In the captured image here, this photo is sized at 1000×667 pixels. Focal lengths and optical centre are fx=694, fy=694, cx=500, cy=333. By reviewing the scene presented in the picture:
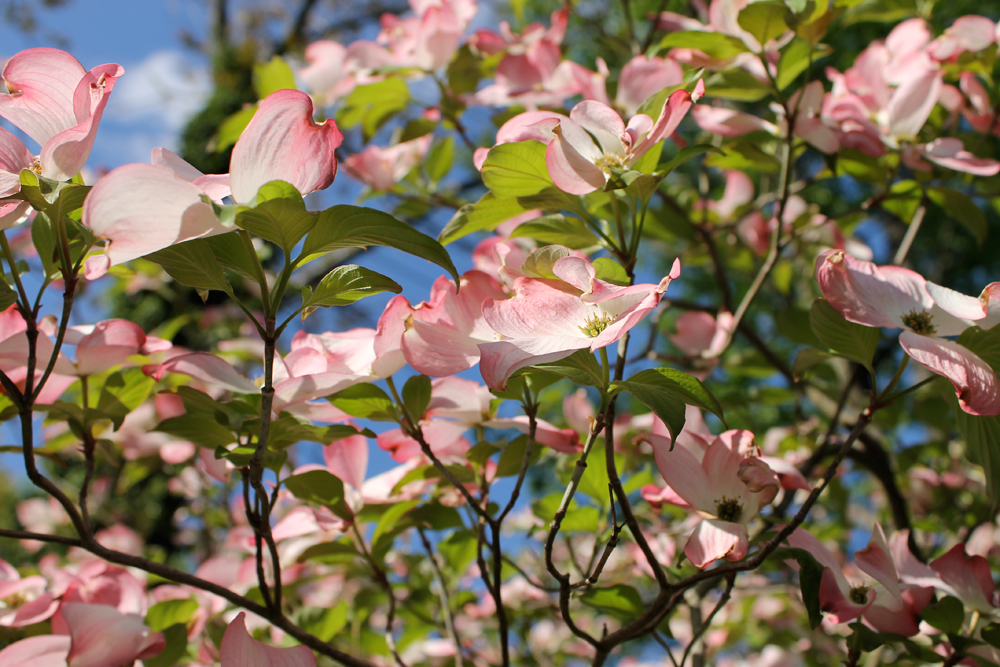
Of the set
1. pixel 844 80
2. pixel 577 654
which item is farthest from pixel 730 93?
pixel 577 654

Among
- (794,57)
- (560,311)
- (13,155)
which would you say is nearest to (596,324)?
(560,311)

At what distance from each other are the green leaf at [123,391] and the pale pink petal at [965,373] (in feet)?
1.91

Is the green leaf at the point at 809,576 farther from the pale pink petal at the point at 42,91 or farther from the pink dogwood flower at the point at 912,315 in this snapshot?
the pale pink petal at the point at 42,91

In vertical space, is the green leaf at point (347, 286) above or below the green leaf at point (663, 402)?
above

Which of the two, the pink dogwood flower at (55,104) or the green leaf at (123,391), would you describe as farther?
the green leaf at (123,391)

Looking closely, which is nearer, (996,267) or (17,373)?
(17,373)

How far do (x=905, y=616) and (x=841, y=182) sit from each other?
4.56m

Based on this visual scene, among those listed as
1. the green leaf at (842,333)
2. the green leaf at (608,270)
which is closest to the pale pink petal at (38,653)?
Answer: the green leaf at (608,270)

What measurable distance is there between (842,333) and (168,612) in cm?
69

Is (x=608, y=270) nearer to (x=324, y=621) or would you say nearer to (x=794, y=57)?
(x=794, y=57)

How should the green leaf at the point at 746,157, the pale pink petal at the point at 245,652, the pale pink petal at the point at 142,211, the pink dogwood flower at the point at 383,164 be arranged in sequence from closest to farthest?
1. the pale pink petal at the point at 142,211
2. the pale pink petal at the point at 245,652
3. the green leaf at the point at 746,157
4. the pink dogwood flower at the point at 383,164

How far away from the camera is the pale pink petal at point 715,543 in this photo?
445 millimetres

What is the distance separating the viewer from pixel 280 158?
0.38 meters

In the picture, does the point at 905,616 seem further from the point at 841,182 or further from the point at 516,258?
the point at 841,182
